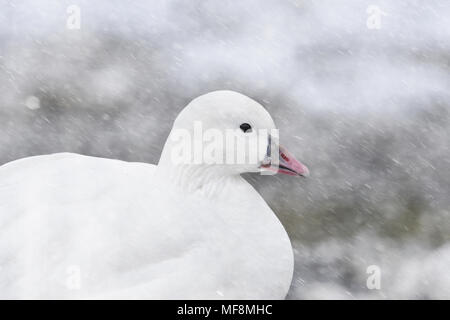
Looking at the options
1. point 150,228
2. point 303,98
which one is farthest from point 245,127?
point 303,98

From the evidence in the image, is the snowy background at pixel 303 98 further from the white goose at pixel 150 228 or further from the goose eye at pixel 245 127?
the goose eye at pixel 245 127

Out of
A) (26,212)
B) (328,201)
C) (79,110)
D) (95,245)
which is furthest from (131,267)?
(79,110)

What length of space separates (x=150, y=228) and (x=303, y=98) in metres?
1.87

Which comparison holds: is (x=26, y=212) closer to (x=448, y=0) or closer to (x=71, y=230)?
(x=71, y=230)

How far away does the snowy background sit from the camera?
141 inches

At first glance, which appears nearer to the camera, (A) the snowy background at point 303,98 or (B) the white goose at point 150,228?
(B) the white goose at point 150,228

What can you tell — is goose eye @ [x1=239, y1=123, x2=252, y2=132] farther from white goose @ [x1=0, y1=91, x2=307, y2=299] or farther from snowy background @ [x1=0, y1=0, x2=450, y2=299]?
snowy background @ [x1=0, y1=0, x2=450, y2=299]

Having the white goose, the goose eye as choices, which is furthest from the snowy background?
the goose eye

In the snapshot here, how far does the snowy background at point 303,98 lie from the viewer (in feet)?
11.8

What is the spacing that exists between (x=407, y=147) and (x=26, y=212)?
207 cm

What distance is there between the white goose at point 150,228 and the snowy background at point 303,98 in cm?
67

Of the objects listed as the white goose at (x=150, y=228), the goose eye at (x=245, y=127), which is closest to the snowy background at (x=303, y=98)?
the white goose at (x=150, y=228)

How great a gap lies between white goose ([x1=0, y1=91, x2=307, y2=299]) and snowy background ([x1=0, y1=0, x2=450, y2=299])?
67 centimetres

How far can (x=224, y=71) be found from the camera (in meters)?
4.43
